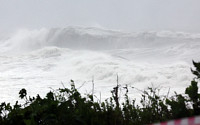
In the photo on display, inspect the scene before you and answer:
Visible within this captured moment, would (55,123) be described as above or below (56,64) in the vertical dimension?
below

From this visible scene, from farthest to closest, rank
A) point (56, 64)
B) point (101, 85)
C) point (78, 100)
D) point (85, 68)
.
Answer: point (56, 64) < point (85, 68) < point (101, 85) < point (78, 100)

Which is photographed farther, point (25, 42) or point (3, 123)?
point (25, 42)

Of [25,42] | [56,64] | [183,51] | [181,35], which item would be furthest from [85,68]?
[25,42]

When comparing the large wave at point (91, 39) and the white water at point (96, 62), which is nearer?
the white water at point (96, 62)

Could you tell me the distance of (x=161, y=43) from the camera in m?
34.5

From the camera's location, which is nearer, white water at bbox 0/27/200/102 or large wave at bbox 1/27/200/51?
white water at bbox 0/27/200/102

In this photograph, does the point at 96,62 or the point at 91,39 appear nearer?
the point at 96,62

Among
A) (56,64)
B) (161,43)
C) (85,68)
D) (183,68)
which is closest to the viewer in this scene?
(183,68)

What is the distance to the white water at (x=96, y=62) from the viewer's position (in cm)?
1662

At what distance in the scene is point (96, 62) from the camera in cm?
2280

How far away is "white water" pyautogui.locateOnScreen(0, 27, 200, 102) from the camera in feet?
54.5

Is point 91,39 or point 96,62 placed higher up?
point 91,39

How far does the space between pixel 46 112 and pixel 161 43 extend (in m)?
32.9

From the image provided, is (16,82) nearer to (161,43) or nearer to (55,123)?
(55,123)
